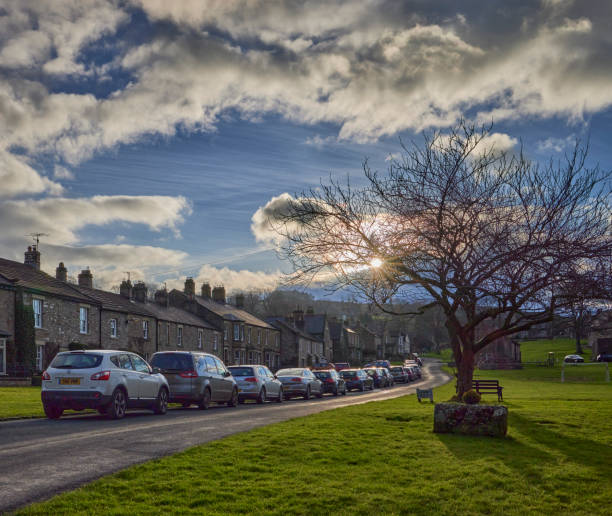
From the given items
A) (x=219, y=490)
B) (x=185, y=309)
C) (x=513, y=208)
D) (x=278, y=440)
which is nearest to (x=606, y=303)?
(x=513, y=208)

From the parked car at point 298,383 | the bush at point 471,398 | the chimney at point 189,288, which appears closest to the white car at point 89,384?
the bush at point 471,398

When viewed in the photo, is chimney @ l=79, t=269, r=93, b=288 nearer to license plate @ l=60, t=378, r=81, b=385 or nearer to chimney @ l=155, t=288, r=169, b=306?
chimney @ l=155, t=288, r=169, b=306

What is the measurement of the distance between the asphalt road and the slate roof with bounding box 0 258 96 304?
22.5 metres

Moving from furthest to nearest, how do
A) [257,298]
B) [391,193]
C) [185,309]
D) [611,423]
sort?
[257,298], [185,309], [391,193], [611,423]

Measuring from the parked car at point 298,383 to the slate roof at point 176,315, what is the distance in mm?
20688

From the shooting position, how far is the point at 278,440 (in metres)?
11.7

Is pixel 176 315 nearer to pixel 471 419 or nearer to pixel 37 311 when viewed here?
pixel 37 311

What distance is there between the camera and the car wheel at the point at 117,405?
1708 cm

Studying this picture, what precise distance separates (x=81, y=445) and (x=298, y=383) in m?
21.3

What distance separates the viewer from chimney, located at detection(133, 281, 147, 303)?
5462 centimetres

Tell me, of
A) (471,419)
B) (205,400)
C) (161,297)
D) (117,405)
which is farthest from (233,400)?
(161,297)

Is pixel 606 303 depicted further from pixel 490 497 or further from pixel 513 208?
pixel 490 497

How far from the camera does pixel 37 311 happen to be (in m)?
38.7

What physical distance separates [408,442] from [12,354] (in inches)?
1203
